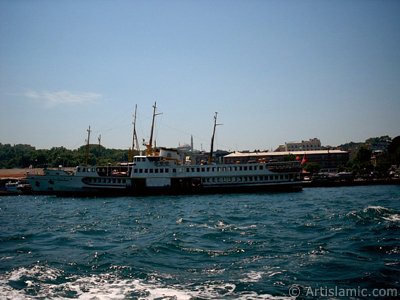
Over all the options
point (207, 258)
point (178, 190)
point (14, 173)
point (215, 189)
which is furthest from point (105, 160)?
point (207, 258)

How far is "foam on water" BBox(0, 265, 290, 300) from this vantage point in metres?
10.4

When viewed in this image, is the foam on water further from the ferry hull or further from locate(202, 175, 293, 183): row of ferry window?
locate(202, 175, 293, 183): row of ferry window

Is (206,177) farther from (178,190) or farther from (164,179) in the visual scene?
(164,179)

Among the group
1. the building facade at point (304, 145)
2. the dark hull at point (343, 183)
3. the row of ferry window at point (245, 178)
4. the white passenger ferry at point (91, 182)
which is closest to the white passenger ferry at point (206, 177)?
the row of ferry window at point (245, 178)

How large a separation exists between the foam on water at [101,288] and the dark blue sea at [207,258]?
3 centimetres

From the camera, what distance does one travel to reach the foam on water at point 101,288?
10.4m

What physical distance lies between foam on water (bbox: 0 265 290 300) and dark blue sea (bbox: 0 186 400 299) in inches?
1.3

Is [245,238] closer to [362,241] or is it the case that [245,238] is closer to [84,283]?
[362,241]

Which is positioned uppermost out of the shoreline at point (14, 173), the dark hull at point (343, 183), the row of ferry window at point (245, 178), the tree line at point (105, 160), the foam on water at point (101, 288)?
the tree line at point (105, 160)

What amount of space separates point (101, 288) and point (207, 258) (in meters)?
4.98

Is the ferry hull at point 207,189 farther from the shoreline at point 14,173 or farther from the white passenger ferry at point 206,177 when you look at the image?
the shoreline at point 14,173

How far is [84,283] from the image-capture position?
11.7 metres

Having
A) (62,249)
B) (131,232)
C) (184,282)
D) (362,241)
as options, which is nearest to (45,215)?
(131,232)

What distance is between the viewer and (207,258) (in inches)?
570
